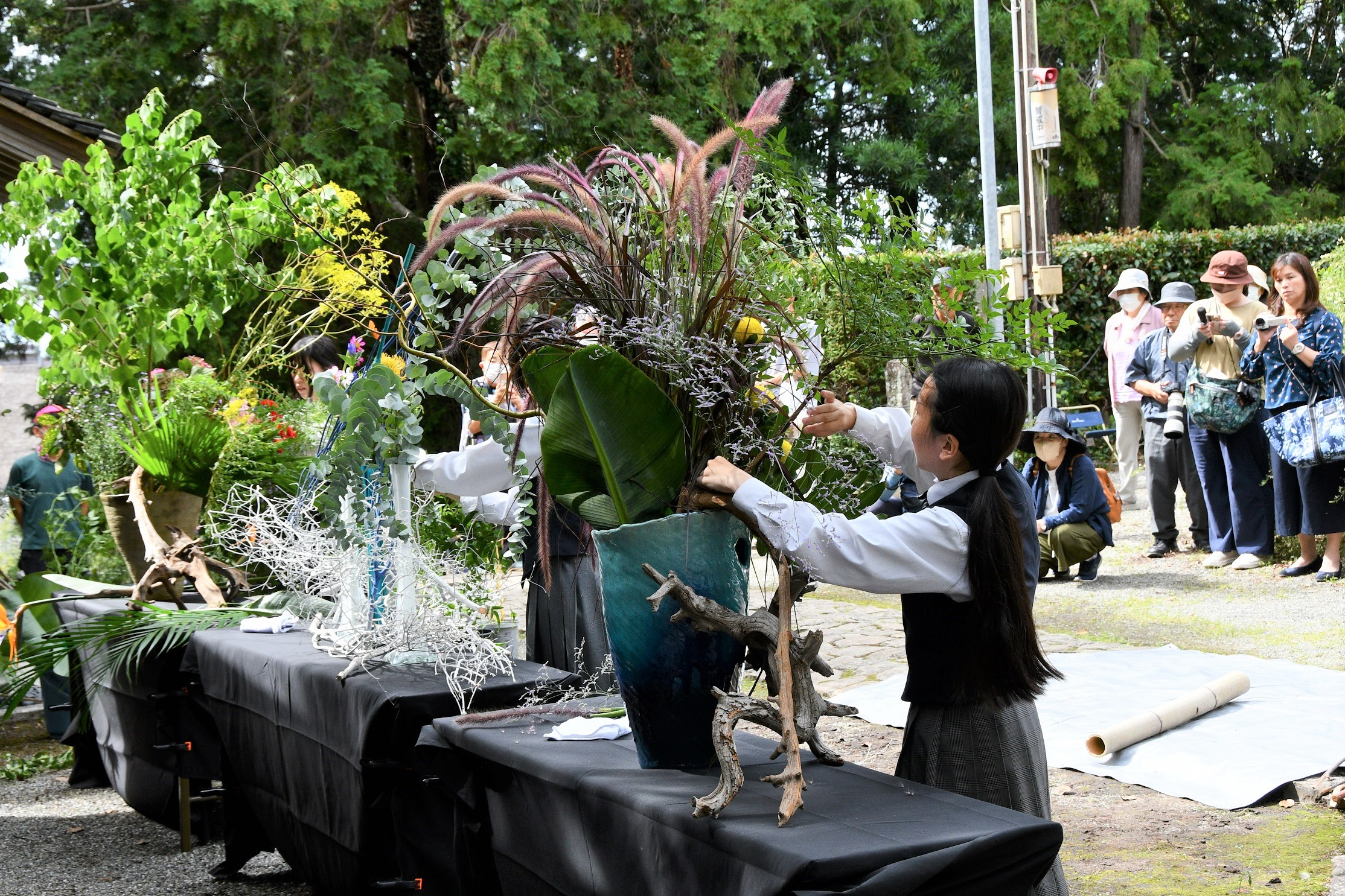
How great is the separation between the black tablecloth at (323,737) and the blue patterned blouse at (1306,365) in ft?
18.4

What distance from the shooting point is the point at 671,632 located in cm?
197

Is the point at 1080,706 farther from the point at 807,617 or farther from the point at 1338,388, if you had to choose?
the point at 1338,388

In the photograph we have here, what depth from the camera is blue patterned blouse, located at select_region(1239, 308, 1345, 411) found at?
22.1 ft

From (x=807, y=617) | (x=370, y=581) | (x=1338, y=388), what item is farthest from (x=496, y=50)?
(x=370, y=581)

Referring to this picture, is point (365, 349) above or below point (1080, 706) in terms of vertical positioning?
above

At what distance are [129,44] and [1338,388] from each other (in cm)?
1188

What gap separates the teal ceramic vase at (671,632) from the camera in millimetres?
1955

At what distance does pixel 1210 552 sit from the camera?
27.2 ft

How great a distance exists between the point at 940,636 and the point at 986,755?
0.79ft

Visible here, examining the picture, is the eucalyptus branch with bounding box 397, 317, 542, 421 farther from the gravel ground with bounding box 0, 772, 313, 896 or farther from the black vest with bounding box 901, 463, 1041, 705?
the gravel ground with bounding box 0, 772, 313, 896

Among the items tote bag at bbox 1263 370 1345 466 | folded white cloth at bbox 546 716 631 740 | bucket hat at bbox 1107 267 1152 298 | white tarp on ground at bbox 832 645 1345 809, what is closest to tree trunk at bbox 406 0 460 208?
bucket hat at bbox 1107 267 1152 298

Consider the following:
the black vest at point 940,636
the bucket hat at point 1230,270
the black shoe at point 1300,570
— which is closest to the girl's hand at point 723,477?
the black vest at point 940,636

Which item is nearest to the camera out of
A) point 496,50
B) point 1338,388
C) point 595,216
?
point 595,216

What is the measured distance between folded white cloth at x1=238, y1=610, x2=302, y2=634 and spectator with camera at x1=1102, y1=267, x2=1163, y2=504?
317 inches
